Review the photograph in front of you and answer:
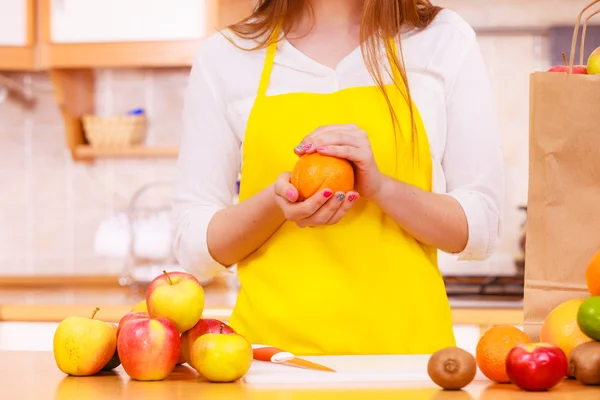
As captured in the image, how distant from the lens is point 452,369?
0.82 m

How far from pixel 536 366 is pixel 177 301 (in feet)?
1.24

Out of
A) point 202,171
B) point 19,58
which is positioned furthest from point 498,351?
point 19,58

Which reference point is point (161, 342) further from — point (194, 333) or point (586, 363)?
point (586, 363)

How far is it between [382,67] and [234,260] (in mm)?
350

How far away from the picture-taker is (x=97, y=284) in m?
2.99

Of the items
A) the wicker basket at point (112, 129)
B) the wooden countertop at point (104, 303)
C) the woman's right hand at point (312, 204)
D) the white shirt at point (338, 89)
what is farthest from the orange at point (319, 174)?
the wicker basket at point (112, 129)

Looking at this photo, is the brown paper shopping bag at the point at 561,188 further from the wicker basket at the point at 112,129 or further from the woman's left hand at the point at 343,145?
the wicker basket at the point at 112,129

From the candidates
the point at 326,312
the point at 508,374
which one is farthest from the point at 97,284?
the point at 508,374

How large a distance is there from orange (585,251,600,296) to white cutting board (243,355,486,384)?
146mm

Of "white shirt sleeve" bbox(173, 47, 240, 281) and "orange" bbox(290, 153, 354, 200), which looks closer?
"orange" bbox(290, 153, 354, 200)

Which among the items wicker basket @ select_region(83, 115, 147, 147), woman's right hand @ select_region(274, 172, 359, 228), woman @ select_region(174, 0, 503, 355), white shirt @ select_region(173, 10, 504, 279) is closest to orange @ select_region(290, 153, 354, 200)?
woman's right hand @ select_region(274, 172, 359, 228)

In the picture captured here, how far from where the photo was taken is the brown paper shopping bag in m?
0.91

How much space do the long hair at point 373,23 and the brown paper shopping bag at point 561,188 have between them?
0.30 m

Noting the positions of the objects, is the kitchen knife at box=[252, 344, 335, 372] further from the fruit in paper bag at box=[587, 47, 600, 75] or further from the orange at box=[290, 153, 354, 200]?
the fruit in paper bag at box=[587, 47, 600, 75]
